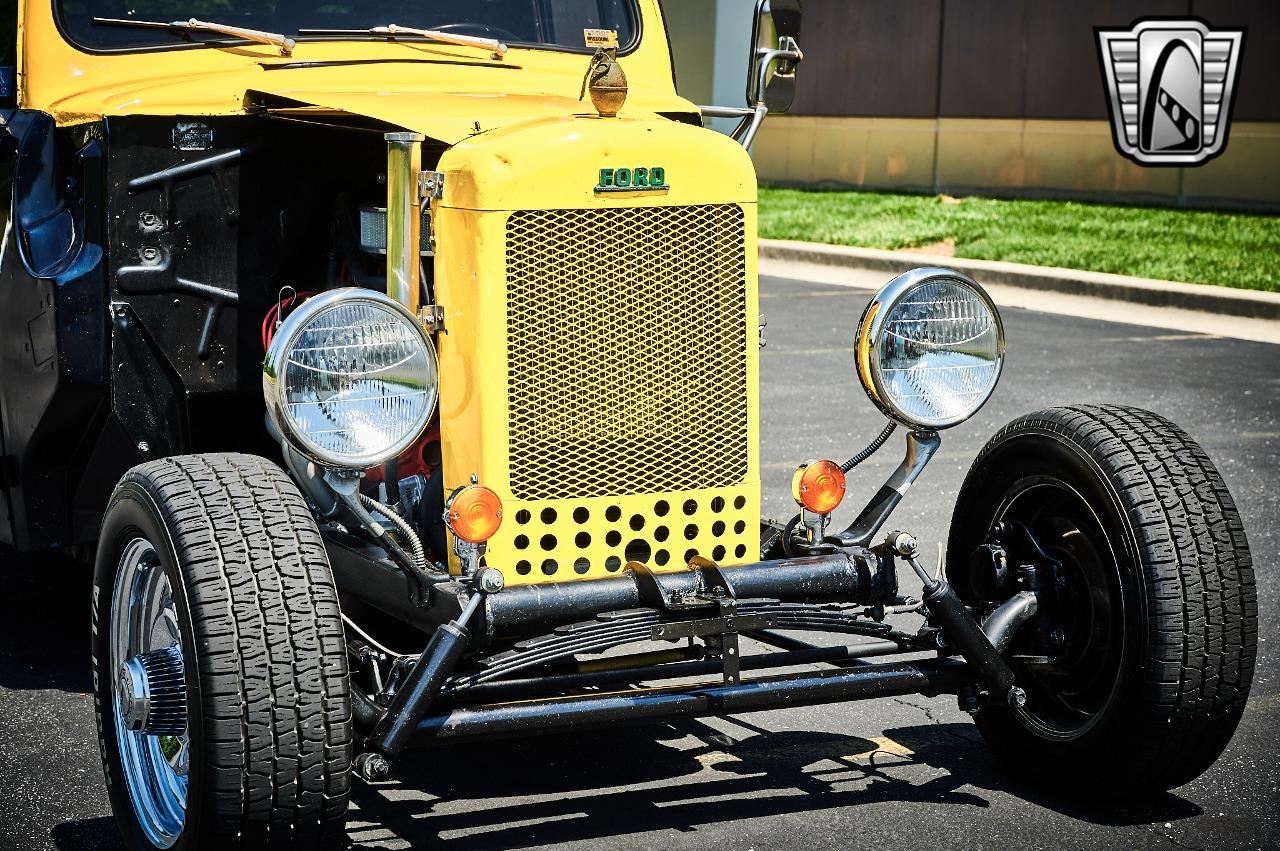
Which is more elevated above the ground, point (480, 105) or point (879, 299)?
point (480, 105)

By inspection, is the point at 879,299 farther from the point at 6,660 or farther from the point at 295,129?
the point at 6,660

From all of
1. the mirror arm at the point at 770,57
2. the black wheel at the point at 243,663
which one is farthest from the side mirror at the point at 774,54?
the black wheel at the point at 243,663

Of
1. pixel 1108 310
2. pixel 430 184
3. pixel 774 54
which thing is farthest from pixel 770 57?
pixel 1108 310

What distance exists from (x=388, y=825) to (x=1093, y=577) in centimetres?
170

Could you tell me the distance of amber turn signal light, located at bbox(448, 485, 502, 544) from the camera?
11.3 feet

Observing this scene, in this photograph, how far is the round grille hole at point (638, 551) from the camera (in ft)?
12.2

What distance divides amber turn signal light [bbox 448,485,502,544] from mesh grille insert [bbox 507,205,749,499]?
0.13 metres

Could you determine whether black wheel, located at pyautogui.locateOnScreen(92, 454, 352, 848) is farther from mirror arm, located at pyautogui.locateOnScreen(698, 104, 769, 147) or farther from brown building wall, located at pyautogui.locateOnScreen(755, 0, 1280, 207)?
brown building wall, located at pyautogui.locateOnScreen(755, 0, 1280, 207)

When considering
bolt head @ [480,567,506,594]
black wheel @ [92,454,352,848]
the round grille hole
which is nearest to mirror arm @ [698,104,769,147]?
the round grille hole

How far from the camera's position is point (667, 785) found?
404cm

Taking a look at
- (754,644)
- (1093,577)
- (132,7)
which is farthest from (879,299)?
(132,7)

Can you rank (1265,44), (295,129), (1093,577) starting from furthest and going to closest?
(1265,44), (295,129), (1093,577)

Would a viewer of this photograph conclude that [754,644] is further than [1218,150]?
No

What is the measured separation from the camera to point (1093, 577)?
154 inches
